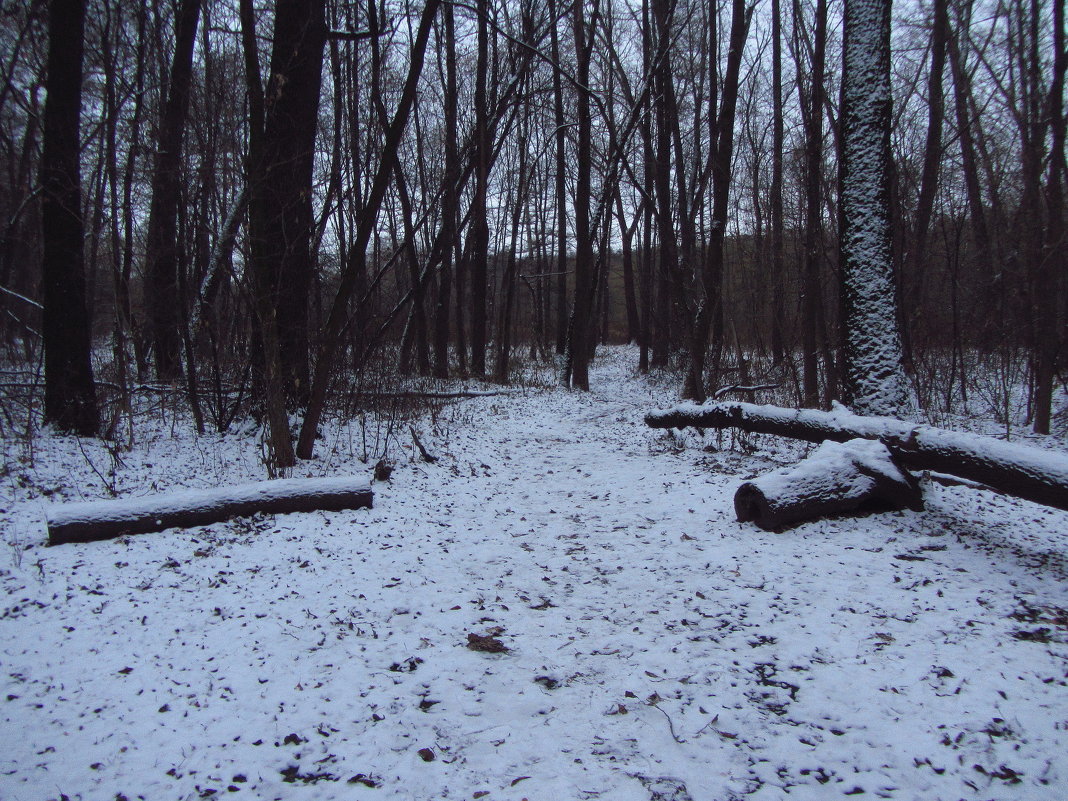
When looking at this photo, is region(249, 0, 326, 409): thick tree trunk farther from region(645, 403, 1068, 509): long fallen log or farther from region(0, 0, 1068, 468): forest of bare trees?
region(645, 403, 1068, 509): long fallen log

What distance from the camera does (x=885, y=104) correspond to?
6.52 meters

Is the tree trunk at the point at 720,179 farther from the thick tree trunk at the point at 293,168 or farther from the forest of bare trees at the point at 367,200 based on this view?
the thick tree trunk at the point at 293,168

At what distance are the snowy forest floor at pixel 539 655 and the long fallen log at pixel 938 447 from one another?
0.51 m

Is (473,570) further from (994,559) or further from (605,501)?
(994,559)

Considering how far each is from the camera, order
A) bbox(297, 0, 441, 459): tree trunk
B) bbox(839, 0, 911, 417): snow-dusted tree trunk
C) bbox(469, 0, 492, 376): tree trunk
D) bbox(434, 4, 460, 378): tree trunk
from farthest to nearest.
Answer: bbox(434, 4, 460, 378): tree trunk
bbox(469, 0, 492, 376): tree trunk
bbox(297, 0, 441, 459): tree trunk
bbox(839, 0, 911, 417): snow-dusted tree trunk

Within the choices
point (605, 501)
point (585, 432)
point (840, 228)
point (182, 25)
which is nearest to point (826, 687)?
point (605, 501)

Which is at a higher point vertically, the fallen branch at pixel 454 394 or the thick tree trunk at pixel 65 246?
the thick tree trunk at pixel 65 246

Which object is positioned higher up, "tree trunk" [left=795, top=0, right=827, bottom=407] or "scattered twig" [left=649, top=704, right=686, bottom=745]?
"tree trunk" [left=795, top=0, right=827, bottom=407]

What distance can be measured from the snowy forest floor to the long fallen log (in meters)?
0.51

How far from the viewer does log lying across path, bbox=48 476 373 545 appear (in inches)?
177

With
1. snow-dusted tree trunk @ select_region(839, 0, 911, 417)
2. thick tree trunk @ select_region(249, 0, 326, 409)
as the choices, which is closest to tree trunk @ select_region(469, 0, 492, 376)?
thick tree trunk @ select_region(249, 0, 326, 409)

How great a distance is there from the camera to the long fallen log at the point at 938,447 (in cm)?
403

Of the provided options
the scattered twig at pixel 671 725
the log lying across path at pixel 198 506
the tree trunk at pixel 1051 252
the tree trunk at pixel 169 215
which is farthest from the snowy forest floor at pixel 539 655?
the tree trunk at pixel 1051 252

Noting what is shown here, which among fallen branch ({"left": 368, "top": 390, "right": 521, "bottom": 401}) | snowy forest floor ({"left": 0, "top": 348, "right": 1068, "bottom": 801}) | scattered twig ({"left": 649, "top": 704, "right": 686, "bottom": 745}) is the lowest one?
scattered twig ({"left": 649, "top": 704, "right": 686, "bottom": 745})
